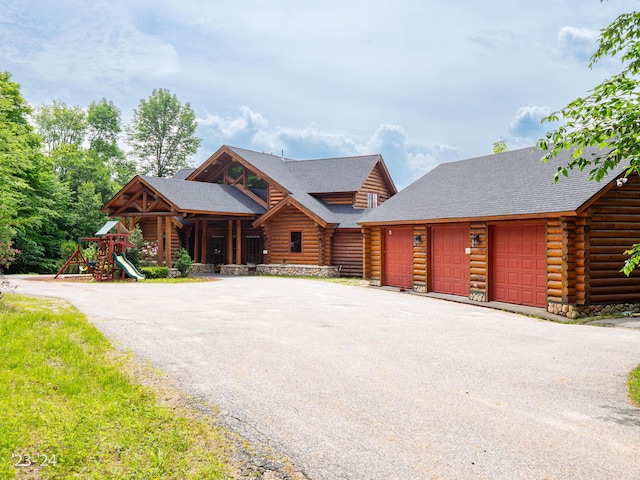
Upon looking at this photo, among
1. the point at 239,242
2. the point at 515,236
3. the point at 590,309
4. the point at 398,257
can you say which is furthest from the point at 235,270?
the point at 590,309

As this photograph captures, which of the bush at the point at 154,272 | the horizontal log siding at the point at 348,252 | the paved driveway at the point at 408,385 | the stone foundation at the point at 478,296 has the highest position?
the horizontal log siding at the point at 348,252

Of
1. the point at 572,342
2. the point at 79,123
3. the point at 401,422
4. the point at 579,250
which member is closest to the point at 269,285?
the point at 579,250

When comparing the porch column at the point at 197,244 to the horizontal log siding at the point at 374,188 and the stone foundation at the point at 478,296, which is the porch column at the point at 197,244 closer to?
the horizontal log siding at the point at 374,188

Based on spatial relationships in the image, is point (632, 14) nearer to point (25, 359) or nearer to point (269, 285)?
point (25, 359)

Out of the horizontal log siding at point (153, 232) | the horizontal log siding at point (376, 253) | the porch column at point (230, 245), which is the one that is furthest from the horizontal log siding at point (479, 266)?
the horizontal log siding at point (153, 232)

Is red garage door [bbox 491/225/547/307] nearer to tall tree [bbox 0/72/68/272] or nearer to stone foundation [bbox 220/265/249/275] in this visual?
stone foundation [bbox 220/265/249/275]

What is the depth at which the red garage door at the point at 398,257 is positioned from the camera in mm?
21564

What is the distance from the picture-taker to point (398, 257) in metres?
22.2

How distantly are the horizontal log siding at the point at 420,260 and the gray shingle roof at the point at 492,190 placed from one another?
2.30 ft

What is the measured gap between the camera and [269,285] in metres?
22.5

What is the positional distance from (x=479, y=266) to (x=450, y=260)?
5.90ft

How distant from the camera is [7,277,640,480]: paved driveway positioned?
16.2ft

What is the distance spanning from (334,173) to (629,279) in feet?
70.2

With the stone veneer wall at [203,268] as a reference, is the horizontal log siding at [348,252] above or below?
above
